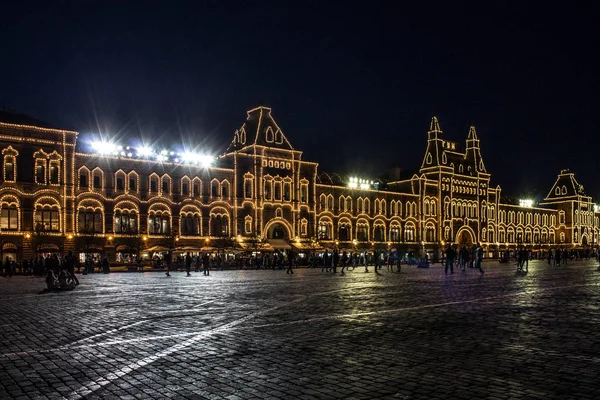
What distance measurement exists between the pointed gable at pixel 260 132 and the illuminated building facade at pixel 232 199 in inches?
6.5

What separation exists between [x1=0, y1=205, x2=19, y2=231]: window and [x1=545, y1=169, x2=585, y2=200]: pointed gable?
10463cm

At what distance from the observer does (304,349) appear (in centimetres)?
1070

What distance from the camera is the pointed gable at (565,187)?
12694cm

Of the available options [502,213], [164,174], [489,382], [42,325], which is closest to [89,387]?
[489,382]

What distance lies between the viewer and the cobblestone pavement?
7980mm

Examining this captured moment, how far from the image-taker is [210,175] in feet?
230

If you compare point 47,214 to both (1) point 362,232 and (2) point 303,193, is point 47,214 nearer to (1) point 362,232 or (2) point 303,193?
(2) point 303,193

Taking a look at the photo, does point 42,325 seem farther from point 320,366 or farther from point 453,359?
point 453,359

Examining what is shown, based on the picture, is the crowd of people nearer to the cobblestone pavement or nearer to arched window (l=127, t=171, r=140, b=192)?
arched window (l=127, t=171, r=140, b=192)

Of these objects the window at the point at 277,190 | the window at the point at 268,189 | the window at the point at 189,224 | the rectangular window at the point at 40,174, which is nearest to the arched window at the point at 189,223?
the window at the point at 189,224

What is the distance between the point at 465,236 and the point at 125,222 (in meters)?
58.7

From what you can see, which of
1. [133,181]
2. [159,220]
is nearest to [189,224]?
[159,220]

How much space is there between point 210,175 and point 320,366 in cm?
6190

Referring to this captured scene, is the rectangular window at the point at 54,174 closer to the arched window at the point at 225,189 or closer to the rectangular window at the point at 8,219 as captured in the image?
the rectangular window at the point at 8,219
